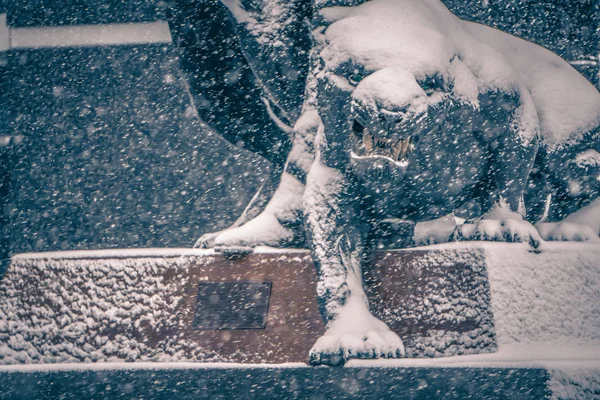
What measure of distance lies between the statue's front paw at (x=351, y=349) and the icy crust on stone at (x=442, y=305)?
0.30 m

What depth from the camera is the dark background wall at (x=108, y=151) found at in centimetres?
378

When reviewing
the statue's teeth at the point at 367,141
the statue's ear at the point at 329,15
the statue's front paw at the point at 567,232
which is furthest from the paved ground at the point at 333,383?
the statue's ear at the point at 329,15

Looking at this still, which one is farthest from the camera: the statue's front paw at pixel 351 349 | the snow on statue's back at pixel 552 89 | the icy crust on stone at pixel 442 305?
the snow on statue's back at pixel 552 89

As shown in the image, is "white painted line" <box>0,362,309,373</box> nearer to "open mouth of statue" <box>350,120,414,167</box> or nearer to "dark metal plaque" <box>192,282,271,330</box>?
"dark metal plaque" <box>192,282,271,330</box>

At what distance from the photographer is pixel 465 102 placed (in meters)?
2.06

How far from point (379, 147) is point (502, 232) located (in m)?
0.71

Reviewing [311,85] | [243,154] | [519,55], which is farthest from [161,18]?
[519,55]

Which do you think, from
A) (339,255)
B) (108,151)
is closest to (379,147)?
(339,255)

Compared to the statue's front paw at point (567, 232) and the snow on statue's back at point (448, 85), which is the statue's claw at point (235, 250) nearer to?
the snow on statue's back at point (448, 85)

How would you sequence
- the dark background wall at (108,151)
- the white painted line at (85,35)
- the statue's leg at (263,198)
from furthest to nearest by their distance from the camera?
1. the white painted line at (85,35)
2. the dark background wall at (108,151)
3. the statue's leg at (263,198)

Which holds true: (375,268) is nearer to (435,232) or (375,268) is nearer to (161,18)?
(435,232)

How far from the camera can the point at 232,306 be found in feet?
7.49

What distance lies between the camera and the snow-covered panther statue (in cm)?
184

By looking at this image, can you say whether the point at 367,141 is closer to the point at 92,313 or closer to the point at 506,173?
the point at 506,173
